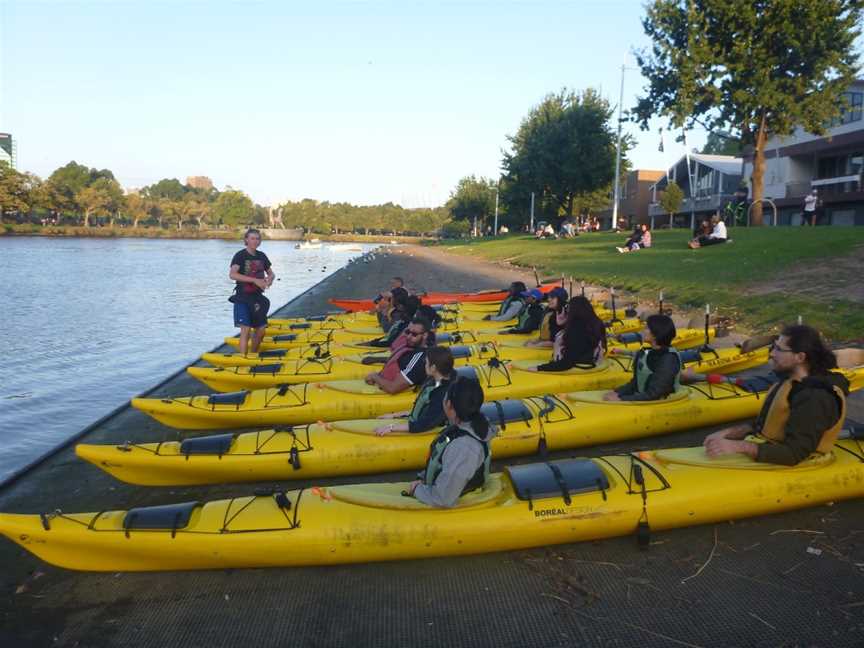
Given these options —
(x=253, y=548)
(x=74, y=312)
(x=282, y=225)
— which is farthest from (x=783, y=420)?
(x=282, y=225)

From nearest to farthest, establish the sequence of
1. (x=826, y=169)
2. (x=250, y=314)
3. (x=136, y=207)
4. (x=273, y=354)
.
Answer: (x=250, y=314)
(x=273, y=354)
(x=826, y=169)
(x=136, y=207)

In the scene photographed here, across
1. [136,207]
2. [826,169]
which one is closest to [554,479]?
[826,169]

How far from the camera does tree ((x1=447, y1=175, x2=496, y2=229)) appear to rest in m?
74.8

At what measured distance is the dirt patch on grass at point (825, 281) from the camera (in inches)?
462

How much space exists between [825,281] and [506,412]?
10.1 m

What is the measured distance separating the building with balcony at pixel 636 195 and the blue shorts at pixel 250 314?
49.5m

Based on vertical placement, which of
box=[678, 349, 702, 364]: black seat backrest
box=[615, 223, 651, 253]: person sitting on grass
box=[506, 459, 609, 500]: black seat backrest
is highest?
box=[615, 223, 651, 253]: person sitting on grass

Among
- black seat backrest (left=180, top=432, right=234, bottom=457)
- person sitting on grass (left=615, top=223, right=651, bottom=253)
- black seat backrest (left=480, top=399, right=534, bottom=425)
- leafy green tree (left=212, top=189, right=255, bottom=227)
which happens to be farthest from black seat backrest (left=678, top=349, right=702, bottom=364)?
leafy green tree (left=212, top=189, right=255, bottom=227)

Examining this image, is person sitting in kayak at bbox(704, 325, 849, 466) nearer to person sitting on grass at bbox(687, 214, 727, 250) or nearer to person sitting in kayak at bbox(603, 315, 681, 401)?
person sitting in kayak at bbox(603, 315, 681, 401)

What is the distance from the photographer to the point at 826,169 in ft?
113

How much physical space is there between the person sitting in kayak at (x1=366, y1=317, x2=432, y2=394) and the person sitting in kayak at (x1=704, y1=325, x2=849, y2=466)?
313 centimetres

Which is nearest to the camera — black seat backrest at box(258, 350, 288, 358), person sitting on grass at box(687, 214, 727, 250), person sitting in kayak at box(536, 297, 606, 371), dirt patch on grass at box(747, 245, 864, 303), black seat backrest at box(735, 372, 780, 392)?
black seat backrest at box(735, 372, 780, 392)

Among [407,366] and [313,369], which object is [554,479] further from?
[313,369]

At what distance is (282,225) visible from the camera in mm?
140125
